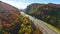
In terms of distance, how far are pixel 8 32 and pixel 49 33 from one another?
60.3 m

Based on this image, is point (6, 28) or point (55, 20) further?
point (55, 20)

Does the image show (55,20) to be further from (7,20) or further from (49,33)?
(7,20)

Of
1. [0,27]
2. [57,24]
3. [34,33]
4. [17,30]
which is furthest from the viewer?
[57,24]

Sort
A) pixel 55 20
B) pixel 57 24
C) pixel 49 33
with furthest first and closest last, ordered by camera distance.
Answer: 1. pixel 55 20
2. pixel 57 24
3. pixel 49 33

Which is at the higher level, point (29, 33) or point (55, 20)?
point (29, 33)

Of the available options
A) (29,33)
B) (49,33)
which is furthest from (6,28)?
(49,33)

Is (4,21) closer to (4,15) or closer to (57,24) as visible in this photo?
(4,15)

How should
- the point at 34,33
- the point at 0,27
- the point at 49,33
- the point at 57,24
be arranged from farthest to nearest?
the point at 57,24, the point at 49,33, the point at 34,33, the point at 0,27

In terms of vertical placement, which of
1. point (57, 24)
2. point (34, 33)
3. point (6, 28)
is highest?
point (6, 28)

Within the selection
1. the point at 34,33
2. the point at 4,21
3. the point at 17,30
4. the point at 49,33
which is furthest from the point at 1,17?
the point at 49,33

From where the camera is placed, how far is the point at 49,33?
468 feet

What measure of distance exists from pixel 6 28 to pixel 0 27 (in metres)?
5.00

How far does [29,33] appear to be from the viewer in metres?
102

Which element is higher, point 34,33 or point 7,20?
point 7,20
